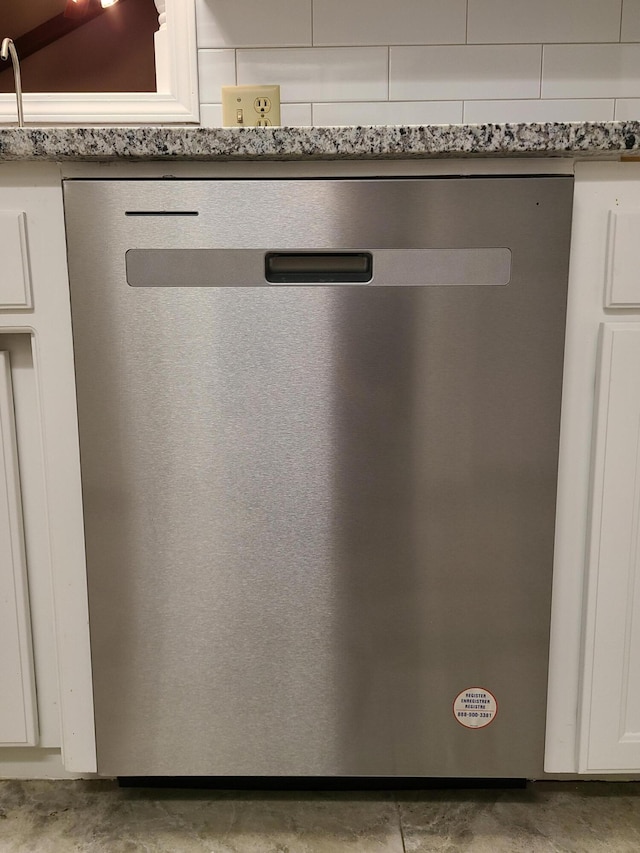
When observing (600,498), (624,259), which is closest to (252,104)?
(624,259)

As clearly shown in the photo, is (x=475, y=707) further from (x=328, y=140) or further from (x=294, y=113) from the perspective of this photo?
(x=294, y=113)

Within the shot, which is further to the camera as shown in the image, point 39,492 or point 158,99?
point 158,99

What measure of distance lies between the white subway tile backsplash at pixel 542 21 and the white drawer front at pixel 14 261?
3.35ft

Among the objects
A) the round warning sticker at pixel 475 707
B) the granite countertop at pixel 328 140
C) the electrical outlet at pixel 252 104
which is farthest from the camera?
the electrical outlet at pixel 252 104

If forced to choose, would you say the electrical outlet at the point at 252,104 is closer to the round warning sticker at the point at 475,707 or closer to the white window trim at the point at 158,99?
the white window trim at the point at 158,99

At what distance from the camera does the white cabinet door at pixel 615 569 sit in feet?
2.59

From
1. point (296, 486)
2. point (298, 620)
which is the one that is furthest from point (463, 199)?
point (298, 620)

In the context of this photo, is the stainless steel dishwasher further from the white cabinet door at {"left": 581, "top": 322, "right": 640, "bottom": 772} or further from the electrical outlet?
the electrical outlet

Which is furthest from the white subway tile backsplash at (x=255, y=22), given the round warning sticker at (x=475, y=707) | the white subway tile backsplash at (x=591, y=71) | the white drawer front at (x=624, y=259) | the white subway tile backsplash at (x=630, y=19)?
the round warning sticker at (x=475, y=707)

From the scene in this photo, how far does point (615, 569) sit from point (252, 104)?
3.54ft

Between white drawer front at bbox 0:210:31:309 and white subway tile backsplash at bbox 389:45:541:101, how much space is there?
0.90 meters

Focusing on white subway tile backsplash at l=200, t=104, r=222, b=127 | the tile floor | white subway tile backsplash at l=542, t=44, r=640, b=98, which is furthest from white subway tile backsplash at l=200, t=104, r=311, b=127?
the tile floor

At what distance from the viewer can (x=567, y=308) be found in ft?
2.58

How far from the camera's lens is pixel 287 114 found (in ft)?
4.55
